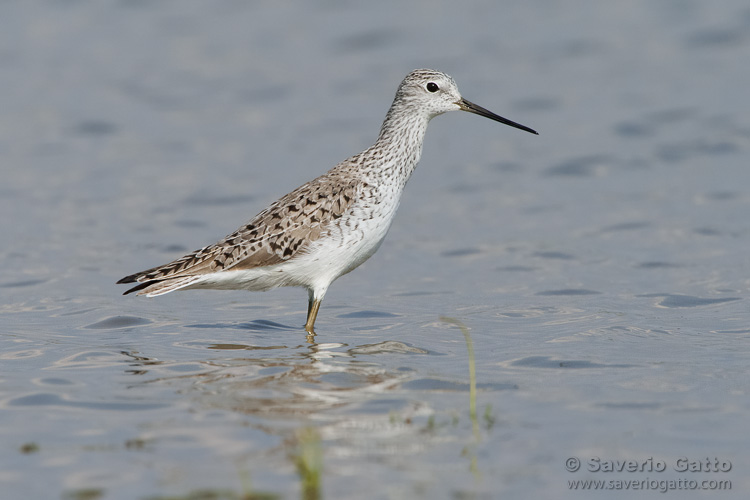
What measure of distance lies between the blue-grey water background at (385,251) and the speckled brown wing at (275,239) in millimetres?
655

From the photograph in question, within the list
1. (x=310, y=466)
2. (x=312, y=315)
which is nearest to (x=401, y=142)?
(x=312, y=315)

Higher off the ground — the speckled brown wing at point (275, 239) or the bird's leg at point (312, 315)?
the speckled brown wing at point (275, 239)

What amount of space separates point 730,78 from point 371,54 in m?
6.99

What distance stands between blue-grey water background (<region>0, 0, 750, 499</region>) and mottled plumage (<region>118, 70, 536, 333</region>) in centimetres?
55

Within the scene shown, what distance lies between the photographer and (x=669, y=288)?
454 inches

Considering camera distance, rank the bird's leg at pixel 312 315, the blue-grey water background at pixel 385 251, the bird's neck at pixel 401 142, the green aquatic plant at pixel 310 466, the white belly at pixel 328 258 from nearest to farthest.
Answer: the green aquatic plant at pixel 310 466, the blue-grey water background at pixel 385 251, the white belly at pixel 328 258, the bird's leg at pixel 312 315, the bird's neck at pixel 401 142

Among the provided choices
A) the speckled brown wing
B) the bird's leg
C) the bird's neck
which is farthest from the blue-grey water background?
the bird's neck

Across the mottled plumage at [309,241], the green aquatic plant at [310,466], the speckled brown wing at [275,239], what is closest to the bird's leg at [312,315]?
the mottled plumage at [309,241]

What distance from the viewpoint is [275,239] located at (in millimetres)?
Result: 9914

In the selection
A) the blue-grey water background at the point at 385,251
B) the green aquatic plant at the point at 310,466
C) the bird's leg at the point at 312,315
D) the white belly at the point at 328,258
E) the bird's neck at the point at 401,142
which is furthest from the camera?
the bird's neck at the point at 401,142

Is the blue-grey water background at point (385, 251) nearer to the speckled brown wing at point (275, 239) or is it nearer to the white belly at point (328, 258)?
the white belly at point (328, 258)

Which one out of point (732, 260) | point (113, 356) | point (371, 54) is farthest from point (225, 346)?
point (371, 54)

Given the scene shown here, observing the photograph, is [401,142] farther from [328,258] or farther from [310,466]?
[310,466]

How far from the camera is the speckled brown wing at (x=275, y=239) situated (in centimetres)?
984
